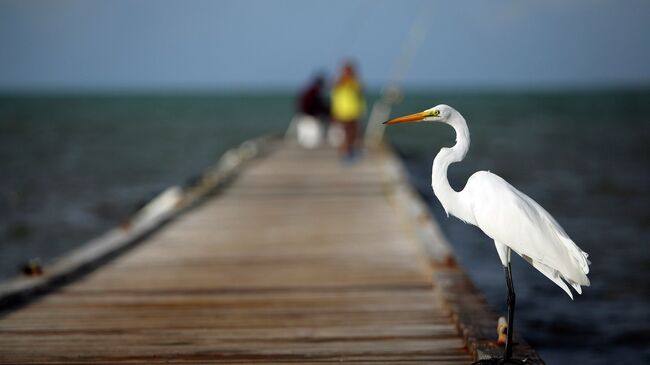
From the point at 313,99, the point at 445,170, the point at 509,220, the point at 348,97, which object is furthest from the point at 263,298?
the point at 313,99

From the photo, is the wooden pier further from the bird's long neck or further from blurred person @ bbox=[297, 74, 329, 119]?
blurred person @ bbox=[297, 74, 329, 119]

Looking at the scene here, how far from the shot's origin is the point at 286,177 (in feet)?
39.2

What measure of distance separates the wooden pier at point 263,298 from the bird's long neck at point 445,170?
736mm

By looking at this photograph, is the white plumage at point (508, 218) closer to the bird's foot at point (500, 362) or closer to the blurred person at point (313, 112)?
the bird's foot at point (500, 362)

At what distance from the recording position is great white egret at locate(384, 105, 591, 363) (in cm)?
315

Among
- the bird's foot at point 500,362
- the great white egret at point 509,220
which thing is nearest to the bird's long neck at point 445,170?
the great white egret at point 509,220

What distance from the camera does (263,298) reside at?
493 centimetres

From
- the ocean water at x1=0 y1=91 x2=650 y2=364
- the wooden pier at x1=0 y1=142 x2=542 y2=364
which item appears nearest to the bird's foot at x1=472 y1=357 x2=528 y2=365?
the wooden pier at x1=0 y1=142 x2=542 y2=364

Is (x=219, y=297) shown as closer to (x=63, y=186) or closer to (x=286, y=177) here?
(x=286, y=177)

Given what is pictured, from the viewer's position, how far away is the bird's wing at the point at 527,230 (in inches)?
123

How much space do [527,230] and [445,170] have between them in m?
0.49

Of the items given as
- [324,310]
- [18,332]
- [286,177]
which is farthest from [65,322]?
[286,177]

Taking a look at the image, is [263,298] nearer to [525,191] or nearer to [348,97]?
[348,97]

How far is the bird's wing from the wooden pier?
1.75 feet
